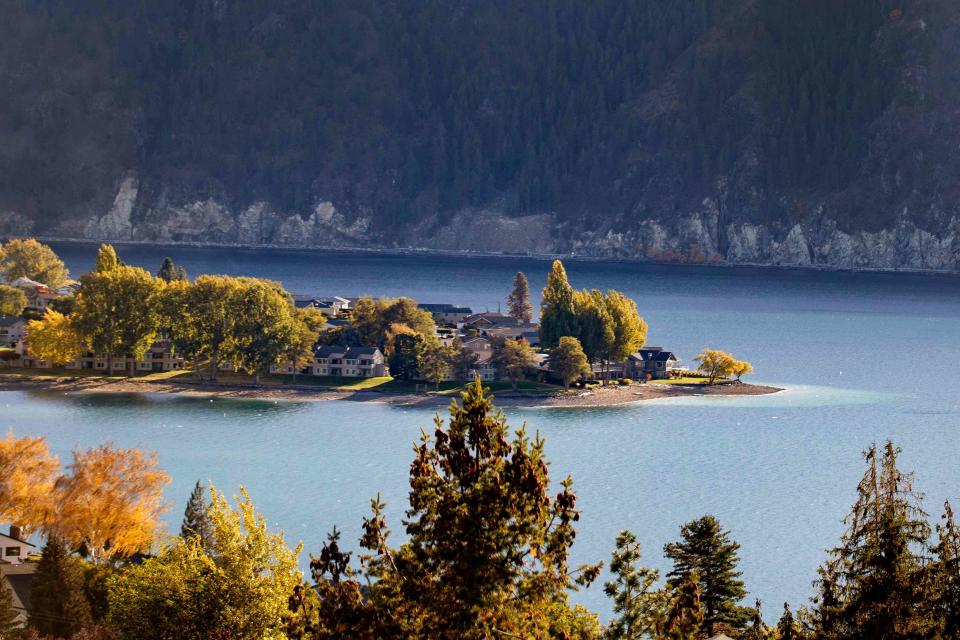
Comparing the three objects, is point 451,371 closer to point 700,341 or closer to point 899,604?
point 700,341

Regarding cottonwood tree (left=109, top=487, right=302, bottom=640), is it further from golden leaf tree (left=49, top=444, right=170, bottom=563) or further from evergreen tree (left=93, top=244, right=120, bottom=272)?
evergreen tree (left=93, top=244, right=120, bottom=272)

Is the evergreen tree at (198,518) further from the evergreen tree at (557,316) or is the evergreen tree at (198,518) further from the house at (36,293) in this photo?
the house at (36,293)

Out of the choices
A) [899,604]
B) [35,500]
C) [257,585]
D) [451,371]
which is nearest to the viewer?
[899,604]

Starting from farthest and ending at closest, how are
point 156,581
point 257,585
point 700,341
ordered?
point 700,341
point 156,581
point 257,585

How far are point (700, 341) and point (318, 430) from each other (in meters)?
48.0

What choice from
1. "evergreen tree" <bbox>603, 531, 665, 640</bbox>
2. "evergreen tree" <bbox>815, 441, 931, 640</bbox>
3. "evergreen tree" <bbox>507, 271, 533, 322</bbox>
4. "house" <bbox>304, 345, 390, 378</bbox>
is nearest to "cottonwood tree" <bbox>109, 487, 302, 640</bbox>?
"evergreen tree" <bbox>603, 531, 665, 640</bbox>

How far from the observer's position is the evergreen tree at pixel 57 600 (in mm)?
33156

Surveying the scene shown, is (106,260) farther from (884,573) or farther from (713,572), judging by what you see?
(884,573)

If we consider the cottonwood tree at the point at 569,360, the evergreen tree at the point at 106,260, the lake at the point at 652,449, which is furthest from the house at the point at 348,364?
the evergreen tree at the point at 106,260

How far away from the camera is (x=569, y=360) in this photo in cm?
8562

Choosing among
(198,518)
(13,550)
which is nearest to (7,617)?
(13,550)

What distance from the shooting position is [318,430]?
2953 inches

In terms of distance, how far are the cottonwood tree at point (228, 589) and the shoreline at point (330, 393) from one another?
56.8 meters

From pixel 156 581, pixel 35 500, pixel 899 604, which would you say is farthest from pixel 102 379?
pixel 899 604
